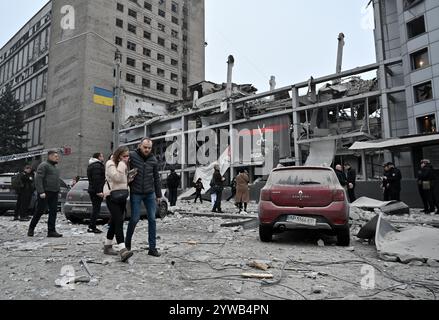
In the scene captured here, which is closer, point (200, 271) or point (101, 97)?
point (200, 271)

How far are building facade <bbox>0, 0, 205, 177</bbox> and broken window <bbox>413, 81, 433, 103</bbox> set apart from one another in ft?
104

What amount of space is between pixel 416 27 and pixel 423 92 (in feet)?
16.5

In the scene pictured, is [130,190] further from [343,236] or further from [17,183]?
[17,183]

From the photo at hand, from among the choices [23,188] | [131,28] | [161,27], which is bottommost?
[23,188]

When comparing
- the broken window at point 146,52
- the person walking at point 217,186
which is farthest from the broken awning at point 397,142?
the broken window at point 146,52

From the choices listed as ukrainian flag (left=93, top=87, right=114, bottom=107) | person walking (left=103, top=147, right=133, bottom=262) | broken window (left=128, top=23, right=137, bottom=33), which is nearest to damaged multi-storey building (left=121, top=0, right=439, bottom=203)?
ukrainian flag (left=93, top=87, right=114, bottom=107)

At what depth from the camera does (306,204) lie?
237 inches

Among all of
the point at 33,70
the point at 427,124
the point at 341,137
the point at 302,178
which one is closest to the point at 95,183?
the point at 302,178

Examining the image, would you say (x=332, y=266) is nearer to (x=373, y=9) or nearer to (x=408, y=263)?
(x=408, y=263)

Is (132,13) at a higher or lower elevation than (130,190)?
higher

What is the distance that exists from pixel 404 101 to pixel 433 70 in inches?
118

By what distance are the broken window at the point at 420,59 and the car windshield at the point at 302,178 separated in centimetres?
2090

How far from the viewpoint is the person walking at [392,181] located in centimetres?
1240

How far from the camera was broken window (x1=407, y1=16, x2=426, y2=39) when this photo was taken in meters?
23.4
